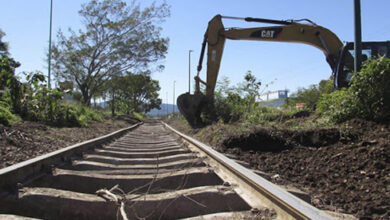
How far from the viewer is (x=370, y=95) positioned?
5.44 meters

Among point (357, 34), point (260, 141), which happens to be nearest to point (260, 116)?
point (357, 34)

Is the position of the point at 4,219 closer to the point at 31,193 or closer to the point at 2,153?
the point at 31,193

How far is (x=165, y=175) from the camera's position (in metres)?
3.38

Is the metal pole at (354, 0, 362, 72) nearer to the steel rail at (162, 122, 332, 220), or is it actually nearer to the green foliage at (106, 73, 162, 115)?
the steel rail at (162, 122, 332, 220)

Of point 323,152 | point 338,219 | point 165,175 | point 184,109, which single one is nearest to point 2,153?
point 165,175

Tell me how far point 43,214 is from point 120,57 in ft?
72.2

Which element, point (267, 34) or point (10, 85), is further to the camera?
point (267, 34)

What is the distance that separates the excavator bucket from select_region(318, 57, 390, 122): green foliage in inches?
278

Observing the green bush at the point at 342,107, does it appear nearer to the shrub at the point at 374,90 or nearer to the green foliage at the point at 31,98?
the shrub at the point at 374,90

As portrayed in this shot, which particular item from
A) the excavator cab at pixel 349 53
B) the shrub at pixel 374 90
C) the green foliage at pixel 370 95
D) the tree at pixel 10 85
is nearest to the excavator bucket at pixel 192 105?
the excavator cab at pixel 349 53

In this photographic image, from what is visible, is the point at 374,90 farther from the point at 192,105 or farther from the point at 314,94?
the point at 314,94

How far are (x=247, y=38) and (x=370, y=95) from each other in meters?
7.26

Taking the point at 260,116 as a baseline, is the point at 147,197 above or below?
below

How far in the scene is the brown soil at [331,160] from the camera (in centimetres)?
270
